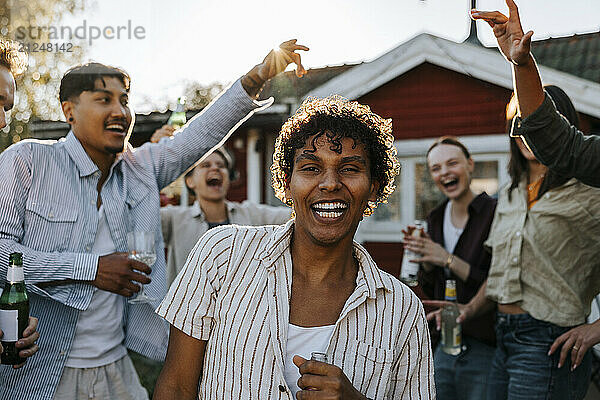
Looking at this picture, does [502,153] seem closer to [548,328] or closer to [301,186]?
[548,328]

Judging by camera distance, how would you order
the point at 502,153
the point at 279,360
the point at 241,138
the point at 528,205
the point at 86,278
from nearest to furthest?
the point at 279,360
the point at 86,278
the point at 528,205
the point at 502,153
the point at 241,138

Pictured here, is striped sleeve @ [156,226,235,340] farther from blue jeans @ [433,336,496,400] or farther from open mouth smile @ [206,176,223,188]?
open mouth smile @ [206,176,223,188]

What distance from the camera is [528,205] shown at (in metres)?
3.35

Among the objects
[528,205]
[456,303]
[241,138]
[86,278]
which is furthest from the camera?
[241,138]

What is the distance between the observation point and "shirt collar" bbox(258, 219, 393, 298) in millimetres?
2074

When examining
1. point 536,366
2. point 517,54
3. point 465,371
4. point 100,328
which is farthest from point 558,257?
point 100,328

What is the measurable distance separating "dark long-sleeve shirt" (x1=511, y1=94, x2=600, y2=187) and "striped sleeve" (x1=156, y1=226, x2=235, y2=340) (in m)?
1.33

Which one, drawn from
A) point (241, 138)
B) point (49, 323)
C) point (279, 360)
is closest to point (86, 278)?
point (49, 323)

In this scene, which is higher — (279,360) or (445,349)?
(279,360)

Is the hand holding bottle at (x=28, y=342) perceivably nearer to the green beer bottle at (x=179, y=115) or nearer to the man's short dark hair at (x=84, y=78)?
the man's short dark hair at (x=84, y=78)

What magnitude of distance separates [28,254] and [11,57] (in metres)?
0.81

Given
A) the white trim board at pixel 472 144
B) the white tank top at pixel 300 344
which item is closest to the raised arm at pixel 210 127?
the white tank top at pixel 300 344

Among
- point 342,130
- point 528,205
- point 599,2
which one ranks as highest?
point 599,2

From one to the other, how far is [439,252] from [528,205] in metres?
0.79
